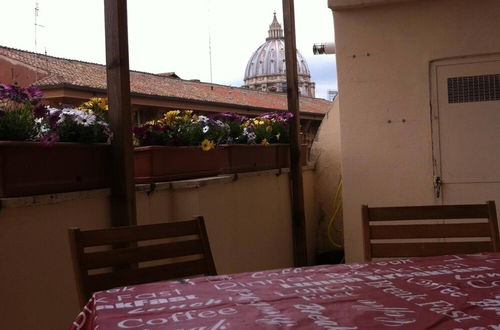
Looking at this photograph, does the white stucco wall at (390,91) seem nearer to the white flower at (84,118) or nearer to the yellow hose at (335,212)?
the yellow hose at (335,212)

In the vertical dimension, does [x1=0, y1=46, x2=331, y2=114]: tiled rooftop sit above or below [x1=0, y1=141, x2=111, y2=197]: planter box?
above

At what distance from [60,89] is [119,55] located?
377 centimetres

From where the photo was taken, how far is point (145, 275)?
1.60m

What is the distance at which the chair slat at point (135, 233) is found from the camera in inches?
59.3

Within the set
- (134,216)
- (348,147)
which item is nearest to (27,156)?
(134,216)

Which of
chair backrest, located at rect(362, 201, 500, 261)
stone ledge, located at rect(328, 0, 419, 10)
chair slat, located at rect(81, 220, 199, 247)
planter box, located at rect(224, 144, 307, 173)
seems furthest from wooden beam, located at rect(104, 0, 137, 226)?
stone ledge, located at rect(328, 0, 419, 10)

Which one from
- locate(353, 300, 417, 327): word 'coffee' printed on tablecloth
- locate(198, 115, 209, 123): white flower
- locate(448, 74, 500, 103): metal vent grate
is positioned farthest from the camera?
locate(448, 74, 500, 103): metal vent grate

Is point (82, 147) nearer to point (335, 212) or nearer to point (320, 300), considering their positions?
point (320, 300)

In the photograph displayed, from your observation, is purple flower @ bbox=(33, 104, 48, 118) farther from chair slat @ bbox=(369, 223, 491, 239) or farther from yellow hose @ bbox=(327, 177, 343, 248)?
yellow hose @ bbox=(327, 177, 343, 248)

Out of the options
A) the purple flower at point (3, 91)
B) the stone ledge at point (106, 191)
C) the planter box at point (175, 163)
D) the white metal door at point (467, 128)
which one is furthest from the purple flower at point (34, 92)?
the white metal door at point (467, 128)

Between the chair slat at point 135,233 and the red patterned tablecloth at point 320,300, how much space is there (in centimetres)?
21

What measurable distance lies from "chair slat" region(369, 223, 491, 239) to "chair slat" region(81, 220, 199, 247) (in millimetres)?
653

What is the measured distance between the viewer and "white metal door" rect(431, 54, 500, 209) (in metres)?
3.61

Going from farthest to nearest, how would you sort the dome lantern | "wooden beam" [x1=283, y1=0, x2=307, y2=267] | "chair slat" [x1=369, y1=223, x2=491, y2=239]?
the dome lantern, "wooden beam" [x1=283, y1=0, x2=307, y2=267], "chair slat" [x1=369, y1=223, x2=491, y2=239]
